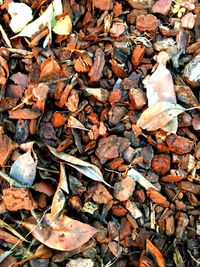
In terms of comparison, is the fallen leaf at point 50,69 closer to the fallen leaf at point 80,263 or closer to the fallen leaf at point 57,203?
the fallen leaf at point 57,203

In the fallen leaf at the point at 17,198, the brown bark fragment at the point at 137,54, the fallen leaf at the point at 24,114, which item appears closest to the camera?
the fallen leaf at the point at 17,198

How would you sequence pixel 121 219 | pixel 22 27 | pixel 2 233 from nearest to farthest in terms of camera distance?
pixel 2 233, pixel 121 219, pixel 22 27

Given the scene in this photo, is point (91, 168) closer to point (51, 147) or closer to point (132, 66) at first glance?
point (51, 147)

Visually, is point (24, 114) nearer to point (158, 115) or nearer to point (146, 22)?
point (158, 115)

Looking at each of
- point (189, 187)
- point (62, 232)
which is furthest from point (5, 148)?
point (189, 187)

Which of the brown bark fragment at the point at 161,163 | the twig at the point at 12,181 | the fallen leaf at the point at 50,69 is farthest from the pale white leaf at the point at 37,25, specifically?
Answer: the brown bark fragment at the point at 161,163

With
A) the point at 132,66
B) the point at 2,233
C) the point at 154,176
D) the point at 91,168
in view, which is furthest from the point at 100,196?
the point at 132,66
